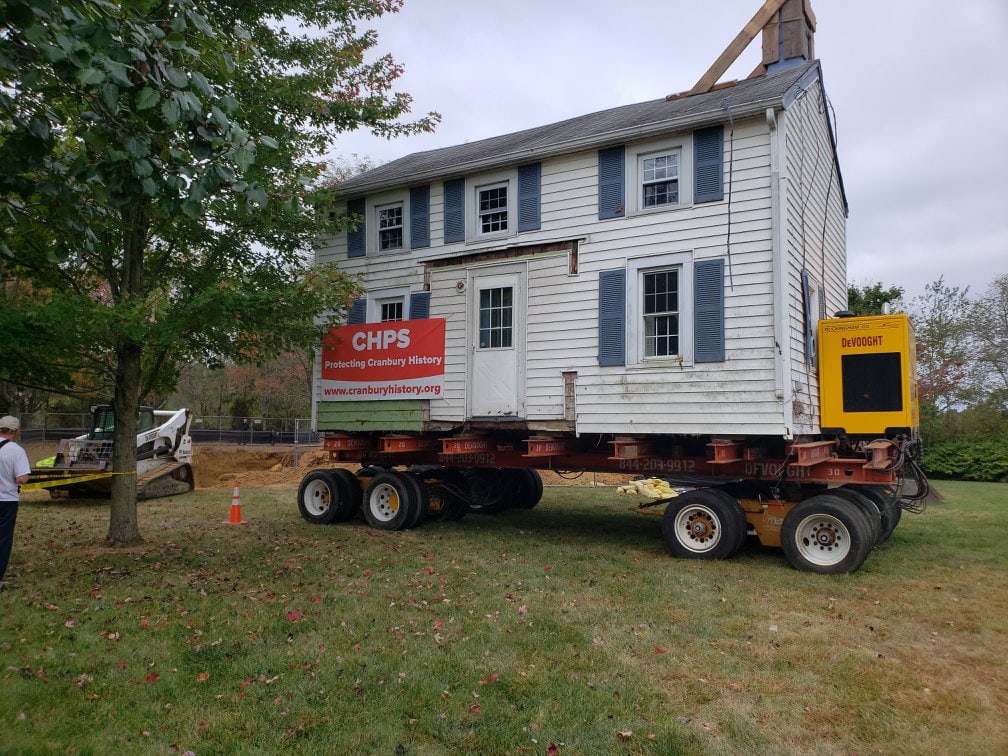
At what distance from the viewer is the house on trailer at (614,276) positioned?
9484 mm

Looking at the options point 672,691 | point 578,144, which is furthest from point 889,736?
point 578,144

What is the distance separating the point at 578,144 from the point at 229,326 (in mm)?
5797

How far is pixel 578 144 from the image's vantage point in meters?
10.9

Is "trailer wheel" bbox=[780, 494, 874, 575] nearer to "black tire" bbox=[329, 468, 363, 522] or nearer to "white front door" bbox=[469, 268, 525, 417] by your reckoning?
"white front door" bbox=[469, 268, 525, 417]

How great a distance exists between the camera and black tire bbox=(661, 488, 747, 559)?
941 centimetres

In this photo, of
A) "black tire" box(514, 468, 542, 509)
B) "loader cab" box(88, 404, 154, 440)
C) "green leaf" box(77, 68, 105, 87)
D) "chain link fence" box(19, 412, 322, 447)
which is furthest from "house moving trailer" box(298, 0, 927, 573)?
"chain link fence" box(19, 412, 322, 447)

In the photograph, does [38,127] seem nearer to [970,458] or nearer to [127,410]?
[127,410]

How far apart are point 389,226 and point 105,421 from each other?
9.79m

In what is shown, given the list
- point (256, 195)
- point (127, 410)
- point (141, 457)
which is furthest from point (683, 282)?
point (141, 457)

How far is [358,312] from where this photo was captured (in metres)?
13.0

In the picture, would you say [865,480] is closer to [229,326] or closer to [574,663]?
[574,663]

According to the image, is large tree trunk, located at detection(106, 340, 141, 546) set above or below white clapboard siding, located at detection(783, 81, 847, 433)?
below

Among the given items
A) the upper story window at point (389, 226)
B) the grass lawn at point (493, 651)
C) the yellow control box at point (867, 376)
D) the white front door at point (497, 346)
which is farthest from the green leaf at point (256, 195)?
the yellow control box at point (867, 376)

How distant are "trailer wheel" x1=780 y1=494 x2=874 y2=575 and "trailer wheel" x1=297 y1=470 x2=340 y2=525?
7.70 meters
